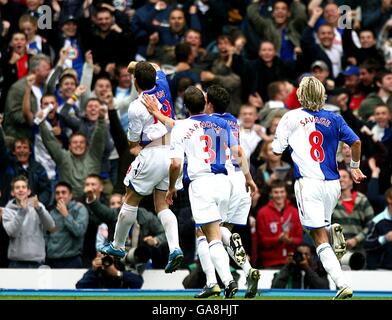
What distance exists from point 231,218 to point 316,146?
1.55 m

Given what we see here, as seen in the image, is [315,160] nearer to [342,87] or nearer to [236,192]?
[236,192]

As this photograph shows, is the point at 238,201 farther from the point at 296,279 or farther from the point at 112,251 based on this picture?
the point at 296,279

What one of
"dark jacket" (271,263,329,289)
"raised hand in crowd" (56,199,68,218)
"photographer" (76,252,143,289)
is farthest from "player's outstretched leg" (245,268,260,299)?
"raised hand in crowd" (56,199,68,218)

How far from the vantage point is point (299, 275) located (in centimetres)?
2205

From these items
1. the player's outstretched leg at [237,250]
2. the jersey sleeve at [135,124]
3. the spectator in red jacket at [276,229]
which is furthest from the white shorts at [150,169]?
the spectator in red jacket at [276,229]

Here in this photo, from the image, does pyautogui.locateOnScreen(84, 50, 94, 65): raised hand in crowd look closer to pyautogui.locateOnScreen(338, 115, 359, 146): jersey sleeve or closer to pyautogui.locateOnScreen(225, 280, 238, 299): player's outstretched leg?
pyautogui.locateOnScreen(338, 115, 359, 146): jersey sleeve

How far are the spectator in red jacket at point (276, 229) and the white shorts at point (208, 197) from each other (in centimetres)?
450

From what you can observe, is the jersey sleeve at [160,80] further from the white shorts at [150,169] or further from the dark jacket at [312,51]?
the dark jacket at [312,51]

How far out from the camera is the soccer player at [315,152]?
18703 mm

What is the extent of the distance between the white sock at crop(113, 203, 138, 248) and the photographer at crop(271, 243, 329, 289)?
2.99 m

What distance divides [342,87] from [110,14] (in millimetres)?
4255
